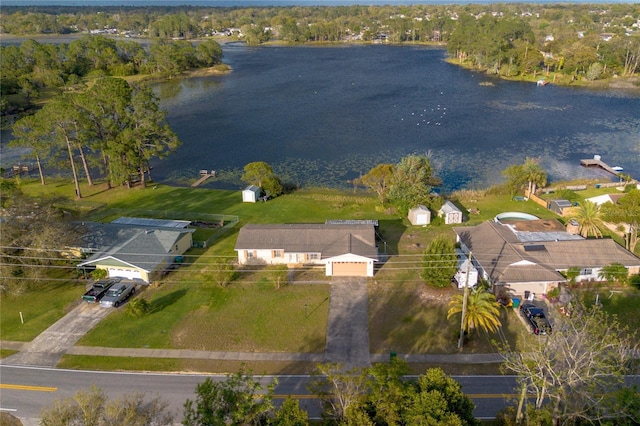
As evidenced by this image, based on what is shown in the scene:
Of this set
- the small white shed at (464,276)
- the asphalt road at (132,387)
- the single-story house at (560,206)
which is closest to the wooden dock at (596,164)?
the single-story house at (560,206)

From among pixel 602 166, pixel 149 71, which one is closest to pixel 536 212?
pixel 602 166

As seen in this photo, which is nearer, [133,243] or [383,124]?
[133,243]

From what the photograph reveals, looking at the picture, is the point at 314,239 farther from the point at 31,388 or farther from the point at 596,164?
the point at 596,164

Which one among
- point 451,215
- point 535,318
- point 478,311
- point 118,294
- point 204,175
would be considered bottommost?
point 204,175

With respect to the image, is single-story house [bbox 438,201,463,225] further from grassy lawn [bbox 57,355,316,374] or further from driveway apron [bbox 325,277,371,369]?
grassy lawn [bbox 57,355,316,374]

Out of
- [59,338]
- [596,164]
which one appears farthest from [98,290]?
[596,164]

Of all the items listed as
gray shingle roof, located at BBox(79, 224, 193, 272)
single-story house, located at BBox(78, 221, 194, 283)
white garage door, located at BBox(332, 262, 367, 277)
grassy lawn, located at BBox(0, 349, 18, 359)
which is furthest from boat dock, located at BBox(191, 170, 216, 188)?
grassy lawn, located at BBox(0, 349, 18, 359)
